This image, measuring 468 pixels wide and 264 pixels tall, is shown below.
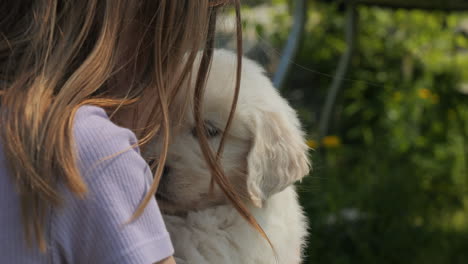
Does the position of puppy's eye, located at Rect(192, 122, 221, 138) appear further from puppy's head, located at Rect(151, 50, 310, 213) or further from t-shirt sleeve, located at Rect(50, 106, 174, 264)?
t-shirt sleeve, located at Rect(50, 106, 174, 264)

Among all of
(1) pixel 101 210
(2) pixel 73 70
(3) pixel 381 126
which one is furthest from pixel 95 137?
(3) pixel 381 126

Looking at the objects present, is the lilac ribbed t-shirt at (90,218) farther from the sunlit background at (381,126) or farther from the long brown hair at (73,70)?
the sunlit background at (381,126)

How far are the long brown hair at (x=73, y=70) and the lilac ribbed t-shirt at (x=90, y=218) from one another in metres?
0.02

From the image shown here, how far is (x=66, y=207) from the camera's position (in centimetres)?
117

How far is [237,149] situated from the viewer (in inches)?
79.1

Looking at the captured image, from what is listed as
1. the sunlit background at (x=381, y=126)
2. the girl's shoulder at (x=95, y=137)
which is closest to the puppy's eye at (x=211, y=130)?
the girl's shoulder at (x=95, y=137)

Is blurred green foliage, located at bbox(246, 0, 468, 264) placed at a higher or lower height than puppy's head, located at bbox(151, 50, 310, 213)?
lower

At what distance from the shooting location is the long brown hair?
1161mm

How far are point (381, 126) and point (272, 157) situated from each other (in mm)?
3124

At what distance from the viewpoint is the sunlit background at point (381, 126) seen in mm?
3873

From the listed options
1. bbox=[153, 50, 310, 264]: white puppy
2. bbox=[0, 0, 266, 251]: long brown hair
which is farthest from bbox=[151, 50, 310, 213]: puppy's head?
bbox=[0, 0, 266, 251]: long brown hair

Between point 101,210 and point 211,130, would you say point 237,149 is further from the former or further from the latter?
point 101,210

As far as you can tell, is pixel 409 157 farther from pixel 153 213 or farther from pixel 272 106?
pixel 153 213

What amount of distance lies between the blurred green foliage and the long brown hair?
1.90 m
